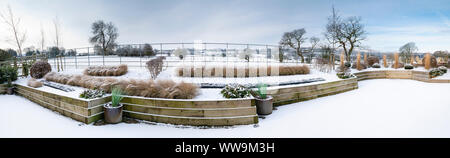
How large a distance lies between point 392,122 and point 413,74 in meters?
9.96

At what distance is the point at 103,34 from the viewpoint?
24953 millimetres

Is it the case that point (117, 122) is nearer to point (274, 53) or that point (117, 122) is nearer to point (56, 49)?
point (274, 53)

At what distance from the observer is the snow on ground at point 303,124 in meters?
3.52

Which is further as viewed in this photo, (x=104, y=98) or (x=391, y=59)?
(x=391, y=59)

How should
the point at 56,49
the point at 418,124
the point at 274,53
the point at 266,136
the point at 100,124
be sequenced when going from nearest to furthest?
1. the point at 266,136
2. the point at 418,124
3. the point at 100,124
4. the point at 274,53
5. the point at 56,49

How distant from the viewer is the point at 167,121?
13.2 feet

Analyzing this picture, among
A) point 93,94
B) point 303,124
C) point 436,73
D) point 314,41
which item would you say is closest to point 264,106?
point 303,124

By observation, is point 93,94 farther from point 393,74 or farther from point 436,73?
point 436,73

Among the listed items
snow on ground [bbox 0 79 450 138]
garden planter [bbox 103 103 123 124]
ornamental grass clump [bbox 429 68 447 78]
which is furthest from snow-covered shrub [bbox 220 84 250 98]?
ornamental grass clump [bbox 429 68 447 78]

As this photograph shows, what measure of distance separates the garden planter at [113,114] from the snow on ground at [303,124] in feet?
0.51

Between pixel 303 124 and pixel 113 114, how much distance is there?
3926 mm

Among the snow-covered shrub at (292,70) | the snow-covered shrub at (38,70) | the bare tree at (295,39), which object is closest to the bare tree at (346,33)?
the bare tree at (295,39)

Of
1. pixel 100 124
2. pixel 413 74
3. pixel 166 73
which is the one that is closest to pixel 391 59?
pixel 413 74

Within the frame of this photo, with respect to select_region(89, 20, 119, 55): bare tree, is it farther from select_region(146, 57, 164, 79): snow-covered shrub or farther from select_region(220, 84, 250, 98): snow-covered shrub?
select_region(220, 84, 250, 98): snow-covered shrub
